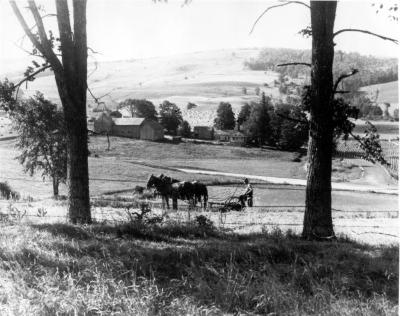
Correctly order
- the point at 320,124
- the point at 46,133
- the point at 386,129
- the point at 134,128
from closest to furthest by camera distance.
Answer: the point at 320,124 < the point at 46,133 < the point at 134,128 < the point at 386,129

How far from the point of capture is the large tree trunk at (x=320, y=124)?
410 inches

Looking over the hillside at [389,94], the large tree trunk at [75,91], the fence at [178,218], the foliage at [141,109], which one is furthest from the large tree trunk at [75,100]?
the hillside at [389,94]

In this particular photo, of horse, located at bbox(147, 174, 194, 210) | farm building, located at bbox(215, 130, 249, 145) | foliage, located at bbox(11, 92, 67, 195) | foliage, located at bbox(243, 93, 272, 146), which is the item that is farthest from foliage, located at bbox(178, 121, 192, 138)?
horse, located at bbox(147, 174, 194, 210)

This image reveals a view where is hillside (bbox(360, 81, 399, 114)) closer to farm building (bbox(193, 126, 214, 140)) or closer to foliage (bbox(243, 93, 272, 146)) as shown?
foliage (bbox(243, 93, 272, 146))

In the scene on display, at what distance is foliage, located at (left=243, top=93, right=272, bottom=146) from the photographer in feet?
219

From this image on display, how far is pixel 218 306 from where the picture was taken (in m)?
5.21

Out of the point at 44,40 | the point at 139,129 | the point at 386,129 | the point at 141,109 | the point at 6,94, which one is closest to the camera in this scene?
the point at 44,40

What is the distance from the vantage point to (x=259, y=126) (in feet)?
225

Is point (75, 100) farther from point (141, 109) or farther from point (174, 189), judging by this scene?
point (141, 109)

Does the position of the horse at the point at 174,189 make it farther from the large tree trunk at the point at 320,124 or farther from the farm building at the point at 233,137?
the farm building at the point at 233,137

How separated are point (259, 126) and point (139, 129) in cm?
1822

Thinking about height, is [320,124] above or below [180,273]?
above

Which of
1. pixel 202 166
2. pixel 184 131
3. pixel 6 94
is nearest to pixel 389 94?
pixel 184 131

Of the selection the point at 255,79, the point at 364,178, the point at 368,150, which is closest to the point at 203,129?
the point at 364,178
